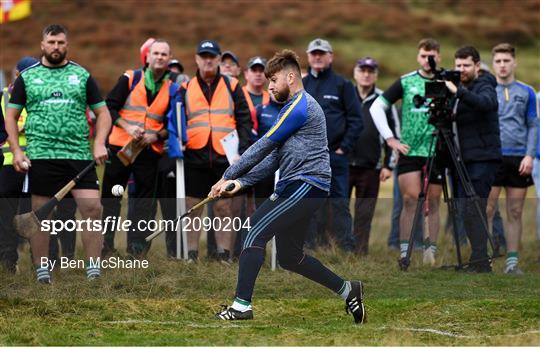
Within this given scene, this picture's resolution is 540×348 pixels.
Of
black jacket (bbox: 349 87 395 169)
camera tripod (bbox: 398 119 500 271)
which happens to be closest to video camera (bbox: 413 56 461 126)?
camera tripod (bbox: 398 119 500 271)

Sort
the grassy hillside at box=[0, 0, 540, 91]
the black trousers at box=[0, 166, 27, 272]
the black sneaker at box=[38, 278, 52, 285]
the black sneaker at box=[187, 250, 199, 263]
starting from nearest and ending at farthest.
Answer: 1. the black sneaker at box=[38, 278, 52, 285]
2. the black trousers at box=[0, 166, 27, 272]
3. the black sneaker at box=[187, 250, 199, 263]
4. the grassy hillside at box=[0, 0, 540, 91]

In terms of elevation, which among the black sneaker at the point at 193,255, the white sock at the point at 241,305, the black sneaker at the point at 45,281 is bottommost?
the black sneaker at the point at 45,281

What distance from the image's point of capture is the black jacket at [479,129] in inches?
497

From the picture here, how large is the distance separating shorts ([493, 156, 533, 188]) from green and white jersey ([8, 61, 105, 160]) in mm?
4951

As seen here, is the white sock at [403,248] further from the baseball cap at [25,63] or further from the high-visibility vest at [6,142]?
the baseball cap at [25,63]

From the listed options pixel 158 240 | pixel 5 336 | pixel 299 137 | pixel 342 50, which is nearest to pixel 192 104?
pixel 158 240

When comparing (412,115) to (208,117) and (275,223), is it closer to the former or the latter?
(208,117)

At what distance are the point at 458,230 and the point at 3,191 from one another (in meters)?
4.94

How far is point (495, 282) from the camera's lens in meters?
11.8

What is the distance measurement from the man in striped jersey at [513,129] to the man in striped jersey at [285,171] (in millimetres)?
4466

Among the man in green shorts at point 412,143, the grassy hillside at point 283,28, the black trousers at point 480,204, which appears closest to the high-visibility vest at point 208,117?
the man in green shorts at point 412,143

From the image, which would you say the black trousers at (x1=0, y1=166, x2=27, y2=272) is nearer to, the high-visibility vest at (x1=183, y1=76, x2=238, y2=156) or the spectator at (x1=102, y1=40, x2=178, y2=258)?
the spectator at (x1=102, y1=40, x2=178, y2=258)

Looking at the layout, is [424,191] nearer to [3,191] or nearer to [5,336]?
[3,191]

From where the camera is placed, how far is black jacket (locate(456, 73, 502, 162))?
41.4ft
